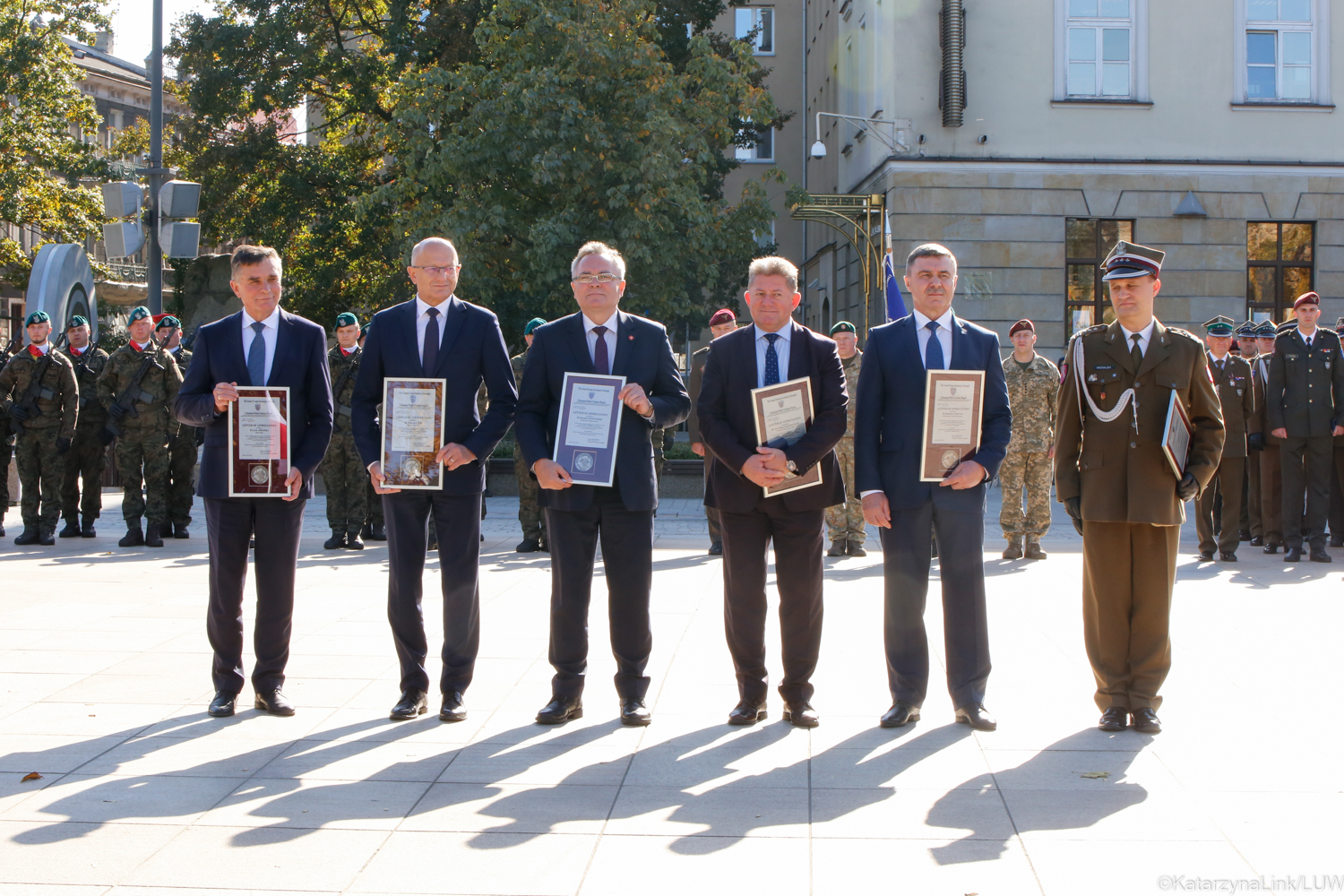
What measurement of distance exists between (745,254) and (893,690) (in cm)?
1797

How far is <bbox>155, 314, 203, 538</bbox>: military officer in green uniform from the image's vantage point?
12.8 m

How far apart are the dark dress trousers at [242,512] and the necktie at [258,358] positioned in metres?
0.03

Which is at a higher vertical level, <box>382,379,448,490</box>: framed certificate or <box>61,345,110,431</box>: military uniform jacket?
<box>61,345,110,431</box>: military uniform jacket

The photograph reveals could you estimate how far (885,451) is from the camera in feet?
18.7

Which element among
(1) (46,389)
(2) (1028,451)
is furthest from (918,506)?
(1) (46,389)

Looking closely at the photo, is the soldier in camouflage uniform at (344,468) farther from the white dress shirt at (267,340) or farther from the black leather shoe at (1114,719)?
the black leather shoe at (1114,719)

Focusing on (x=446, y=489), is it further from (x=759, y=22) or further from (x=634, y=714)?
(x=759, y=22)

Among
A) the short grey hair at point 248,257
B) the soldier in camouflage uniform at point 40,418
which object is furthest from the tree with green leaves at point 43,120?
the short grey hair at point 248,257

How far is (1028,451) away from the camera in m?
11.6

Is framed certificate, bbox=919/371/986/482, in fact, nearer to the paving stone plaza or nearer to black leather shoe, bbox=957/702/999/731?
black leather shoe, bbox=957/702/999/731

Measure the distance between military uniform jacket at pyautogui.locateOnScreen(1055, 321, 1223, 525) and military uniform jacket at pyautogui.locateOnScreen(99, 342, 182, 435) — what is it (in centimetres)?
970

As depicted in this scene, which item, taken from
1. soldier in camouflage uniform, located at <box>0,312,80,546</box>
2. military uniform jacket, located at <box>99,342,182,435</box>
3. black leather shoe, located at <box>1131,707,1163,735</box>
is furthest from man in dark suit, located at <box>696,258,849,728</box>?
soldier in camouflage uniform, located at <box>0,312,80,546</box>

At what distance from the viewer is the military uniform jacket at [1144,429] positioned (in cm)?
545

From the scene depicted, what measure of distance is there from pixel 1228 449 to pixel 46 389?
11.7m
